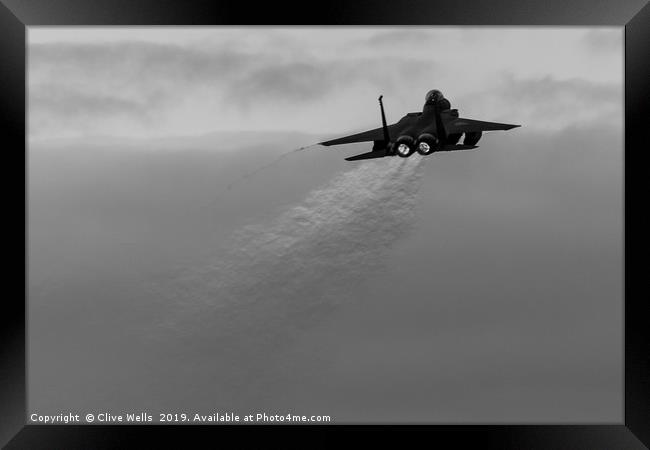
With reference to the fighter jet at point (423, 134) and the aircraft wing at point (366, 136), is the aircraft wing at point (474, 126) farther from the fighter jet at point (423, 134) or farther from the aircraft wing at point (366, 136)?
the aircraft wing at point (366, 136)

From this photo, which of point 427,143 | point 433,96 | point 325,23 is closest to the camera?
point 325,23

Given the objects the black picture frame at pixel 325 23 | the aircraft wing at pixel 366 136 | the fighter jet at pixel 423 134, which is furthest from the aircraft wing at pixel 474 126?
the black picture frame at pixel 325 23

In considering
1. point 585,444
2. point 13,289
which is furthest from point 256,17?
point 585,444

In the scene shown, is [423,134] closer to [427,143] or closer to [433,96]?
[427,143]

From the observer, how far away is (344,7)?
67.0 feet

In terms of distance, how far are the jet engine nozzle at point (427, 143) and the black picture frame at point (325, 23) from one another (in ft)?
14.6

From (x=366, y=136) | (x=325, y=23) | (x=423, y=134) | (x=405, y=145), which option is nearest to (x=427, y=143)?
(x=423, y=134)

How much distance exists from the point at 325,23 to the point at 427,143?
6.11 meters

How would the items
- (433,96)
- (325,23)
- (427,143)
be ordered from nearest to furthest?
(325,23) → (427,143) → (433,96)

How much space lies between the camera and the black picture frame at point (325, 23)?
2034 cm

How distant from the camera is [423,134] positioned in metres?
24.7

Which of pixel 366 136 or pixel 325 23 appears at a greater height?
pixel 325 23

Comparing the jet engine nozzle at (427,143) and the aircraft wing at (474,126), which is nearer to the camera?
the jet engine nozzle at (427,143)

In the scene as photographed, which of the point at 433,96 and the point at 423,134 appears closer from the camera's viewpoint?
the point at 423,134
